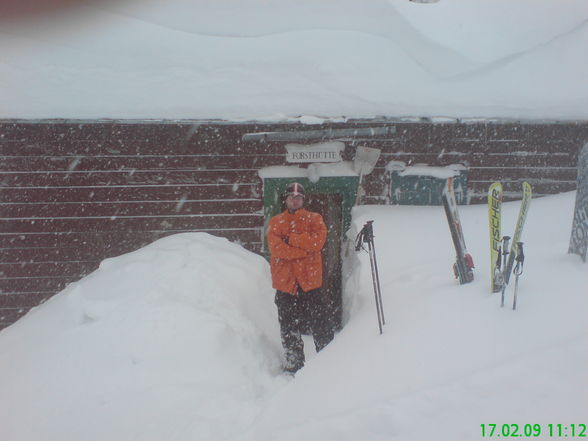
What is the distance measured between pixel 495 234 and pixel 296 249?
5.77 ft

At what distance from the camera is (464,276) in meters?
4.25

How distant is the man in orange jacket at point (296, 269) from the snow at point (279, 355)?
1.21ft

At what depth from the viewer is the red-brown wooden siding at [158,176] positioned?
6.65m

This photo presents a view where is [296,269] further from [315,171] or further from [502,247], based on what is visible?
[315,171]

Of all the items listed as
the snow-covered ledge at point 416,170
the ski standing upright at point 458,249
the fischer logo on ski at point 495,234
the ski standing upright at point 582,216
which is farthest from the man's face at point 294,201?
the snow-covered ledge at point 416,170

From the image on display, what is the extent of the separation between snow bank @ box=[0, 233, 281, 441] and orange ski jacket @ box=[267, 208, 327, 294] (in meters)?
0.76

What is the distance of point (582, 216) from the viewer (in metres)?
4.05

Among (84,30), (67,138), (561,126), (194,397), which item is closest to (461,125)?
(561,126)

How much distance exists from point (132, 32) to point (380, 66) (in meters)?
4.15

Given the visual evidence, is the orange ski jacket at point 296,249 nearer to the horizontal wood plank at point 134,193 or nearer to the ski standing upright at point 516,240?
the ski standing upright at point 516,240

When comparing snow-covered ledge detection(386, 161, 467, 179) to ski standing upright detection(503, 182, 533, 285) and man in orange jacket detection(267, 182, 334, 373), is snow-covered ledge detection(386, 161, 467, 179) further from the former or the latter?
ski standing upright detection(503, 182, 533, 285)

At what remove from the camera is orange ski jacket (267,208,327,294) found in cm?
453

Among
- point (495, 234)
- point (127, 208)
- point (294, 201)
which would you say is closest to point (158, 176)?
point (127, 208)

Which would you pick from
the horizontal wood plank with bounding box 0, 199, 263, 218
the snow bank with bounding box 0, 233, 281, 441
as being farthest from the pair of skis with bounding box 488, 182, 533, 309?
the horizontal wood plank with bounding box 0, 199, 263, 218
